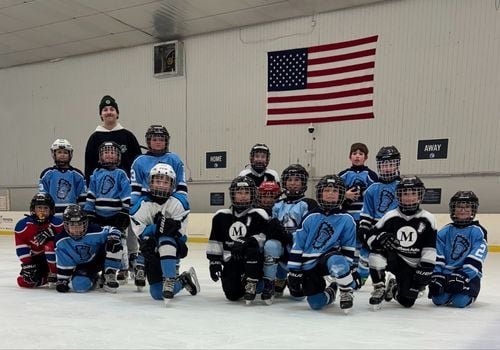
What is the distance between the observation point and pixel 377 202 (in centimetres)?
312

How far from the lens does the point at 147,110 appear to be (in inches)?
333

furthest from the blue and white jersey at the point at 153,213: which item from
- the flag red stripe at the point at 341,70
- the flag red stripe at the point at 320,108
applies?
the flag red stripe at the point at 341,70

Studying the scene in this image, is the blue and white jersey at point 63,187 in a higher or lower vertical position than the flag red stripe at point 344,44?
lower

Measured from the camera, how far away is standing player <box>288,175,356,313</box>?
8.41 feet

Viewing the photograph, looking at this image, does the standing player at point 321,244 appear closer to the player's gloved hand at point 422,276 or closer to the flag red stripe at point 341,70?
the player's gloved hand at point 422,276

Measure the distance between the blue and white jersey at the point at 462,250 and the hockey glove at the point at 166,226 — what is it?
1.62 metres

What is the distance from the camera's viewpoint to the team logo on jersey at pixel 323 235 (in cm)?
259

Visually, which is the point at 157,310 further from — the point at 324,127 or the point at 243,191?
the point at 324,127

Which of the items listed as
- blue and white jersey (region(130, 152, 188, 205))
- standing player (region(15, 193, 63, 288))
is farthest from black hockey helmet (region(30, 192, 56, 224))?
blue and white jersey (region(130, 152, 188, 205))

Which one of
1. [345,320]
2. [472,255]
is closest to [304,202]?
[345,320]

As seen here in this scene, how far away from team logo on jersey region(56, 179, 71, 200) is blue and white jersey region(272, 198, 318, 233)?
1.62m

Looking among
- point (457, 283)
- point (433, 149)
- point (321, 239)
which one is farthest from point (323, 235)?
point (433, 149)

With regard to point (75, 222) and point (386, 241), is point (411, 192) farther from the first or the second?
point (75, 222)

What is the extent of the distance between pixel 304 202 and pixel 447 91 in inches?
158
